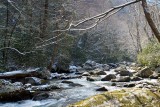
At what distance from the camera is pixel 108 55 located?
35.6 meters

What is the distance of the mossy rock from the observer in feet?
13.8

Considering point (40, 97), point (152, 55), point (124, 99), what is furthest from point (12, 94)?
point (152, 55)

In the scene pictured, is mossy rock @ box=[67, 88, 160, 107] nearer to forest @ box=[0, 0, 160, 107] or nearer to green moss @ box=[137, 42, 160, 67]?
forest @ box=[0, 0, 160, 107]

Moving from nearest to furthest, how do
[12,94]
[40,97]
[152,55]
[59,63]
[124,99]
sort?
A: [124,99] < [12,94] < [40,97] < [152,55] < [59,63]

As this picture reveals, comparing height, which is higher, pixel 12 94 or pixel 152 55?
pixel 152 55

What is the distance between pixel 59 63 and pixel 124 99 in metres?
17.1

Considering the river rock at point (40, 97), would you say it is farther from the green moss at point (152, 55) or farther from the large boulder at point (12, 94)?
the green moss at point (152, 55)

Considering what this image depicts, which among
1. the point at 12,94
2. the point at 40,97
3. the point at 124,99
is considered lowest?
the point at 40,97

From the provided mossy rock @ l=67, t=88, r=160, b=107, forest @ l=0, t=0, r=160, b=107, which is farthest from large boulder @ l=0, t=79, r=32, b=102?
mossy rock @ l=67, t=88, r=160, b=107

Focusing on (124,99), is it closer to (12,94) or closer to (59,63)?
(12,94)

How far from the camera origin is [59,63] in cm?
2131

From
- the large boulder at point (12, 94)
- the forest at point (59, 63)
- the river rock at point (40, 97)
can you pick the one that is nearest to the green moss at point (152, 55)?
the forest at point (59, 63)

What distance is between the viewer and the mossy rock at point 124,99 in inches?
165

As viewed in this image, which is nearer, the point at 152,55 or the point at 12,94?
the point at 12,94
